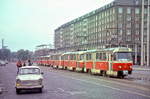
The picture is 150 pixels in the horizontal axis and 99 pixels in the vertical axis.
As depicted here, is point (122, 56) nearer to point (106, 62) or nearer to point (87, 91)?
point (106, 62)

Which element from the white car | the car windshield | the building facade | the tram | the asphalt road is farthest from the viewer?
the building facade

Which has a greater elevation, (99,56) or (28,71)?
(99,56)

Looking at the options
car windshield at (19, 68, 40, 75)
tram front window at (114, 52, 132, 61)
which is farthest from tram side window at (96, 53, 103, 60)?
car windshield at (19, 68, 40, 75)

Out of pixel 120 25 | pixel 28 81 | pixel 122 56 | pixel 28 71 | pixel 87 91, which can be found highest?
pixel 120 25

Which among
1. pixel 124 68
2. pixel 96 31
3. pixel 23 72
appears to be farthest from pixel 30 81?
pixel 96 31

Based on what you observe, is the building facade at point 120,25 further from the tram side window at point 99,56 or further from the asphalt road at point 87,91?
the asphalt road at point 87,91

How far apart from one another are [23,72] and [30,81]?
1.45 meters

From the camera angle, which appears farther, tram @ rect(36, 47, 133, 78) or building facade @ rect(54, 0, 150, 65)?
building facade @ rect(54, 0, 150, 65)

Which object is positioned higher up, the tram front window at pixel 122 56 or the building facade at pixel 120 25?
the building facade at pixel 120 25

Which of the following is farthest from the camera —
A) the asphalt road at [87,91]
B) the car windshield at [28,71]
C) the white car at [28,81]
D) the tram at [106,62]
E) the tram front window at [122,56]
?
the tram front window at [122,56]

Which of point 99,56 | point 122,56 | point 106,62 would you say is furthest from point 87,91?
point 99,56

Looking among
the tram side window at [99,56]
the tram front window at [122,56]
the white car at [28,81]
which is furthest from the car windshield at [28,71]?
the tram side window at [99,56]

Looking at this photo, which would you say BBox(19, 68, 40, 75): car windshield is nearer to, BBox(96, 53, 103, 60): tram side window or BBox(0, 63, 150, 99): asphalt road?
BBox(0, 63, 150, 99): asphalt road

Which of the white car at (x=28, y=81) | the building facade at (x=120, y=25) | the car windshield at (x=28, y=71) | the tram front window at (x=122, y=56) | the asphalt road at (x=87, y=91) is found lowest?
the asphalt road at (x=87, y=91)
